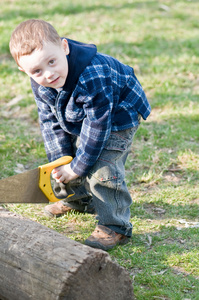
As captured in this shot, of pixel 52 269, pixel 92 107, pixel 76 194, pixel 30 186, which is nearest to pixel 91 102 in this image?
pixel 92 107

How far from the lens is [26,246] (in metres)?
2.51

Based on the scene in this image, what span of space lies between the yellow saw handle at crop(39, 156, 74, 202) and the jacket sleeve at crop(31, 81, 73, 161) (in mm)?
243

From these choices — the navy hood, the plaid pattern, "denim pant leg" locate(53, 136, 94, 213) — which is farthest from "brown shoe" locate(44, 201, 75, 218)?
the navy hood

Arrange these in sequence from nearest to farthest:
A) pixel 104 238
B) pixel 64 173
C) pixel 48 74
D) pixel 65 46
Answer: pixel 48 74, pixel 65 46, pixel 64 173, pixel 104 238

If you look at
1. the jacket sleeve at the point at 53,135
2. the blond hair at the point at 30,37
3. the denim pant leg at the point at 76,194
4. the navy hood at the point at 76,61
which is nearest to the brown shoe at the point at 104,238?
the denim pant leg at the point at 76,194

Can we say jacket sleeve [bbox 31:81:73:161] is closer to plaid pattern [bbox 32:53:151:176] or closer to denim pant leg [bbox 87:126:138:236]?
plaid pattern [bbox 32:53:151:176]

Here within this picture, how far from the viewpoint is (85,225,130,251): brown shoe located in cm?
330

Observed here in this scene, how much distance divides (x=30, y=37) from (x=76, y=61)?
0.38 metres

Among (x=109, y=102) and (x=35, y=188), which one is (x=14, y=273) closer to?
(x=35, y=188)

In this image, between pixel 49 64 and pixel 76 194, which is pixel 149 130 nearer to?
pixel 76 194

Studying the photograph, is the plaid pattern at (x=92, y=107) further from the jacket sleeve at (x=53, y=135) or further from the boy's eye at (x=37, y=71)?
the boy's eye at (x=37, y=71)

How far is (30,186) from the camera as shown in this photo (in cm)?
308

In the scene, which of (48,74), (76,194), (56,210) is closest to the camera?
(48,74)

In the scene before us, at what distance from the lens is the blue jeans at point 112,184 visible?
3201 mm
